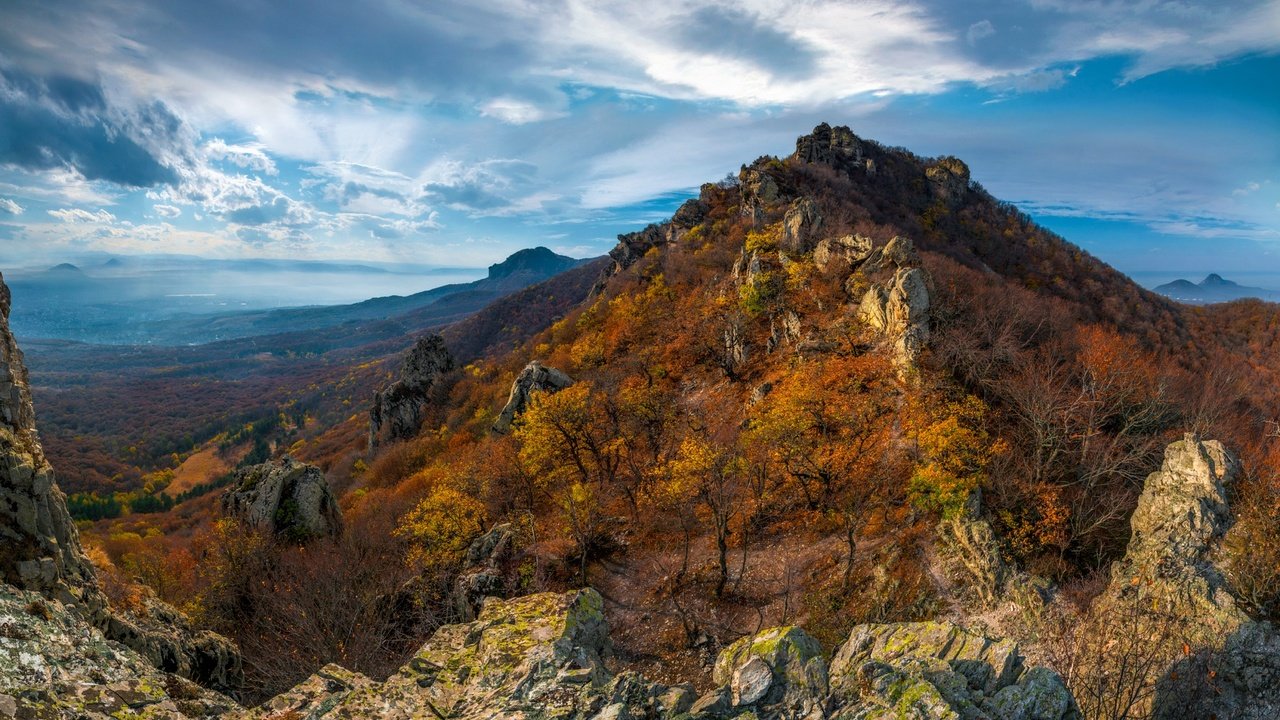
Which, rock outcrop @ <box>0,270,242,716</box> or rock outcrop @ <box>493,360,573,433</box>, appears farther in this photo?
rock outcrop @ <box>493,360,573,433</box>

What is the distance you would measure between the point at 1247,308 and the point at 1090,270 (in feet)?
143

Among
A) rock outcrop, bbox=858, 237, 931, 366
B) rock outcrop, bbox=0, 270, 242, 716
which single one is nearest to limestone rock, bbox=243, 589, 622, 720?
rock outcrop, bbox=0, 270, 242, 716

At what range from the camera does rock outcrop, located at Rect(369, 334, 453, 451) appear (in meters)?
89.2

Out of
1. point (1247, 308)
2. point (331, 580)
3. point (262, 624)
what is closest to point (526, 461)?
point (331, 580)

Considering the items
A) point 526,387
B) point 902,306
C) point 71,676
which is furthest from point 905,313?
point 71,676

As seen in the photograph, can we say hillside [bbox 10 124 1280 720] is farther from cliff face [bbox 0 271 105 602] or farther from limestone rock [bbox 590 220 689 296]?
limestone rock [bbox 590 220 689 296]

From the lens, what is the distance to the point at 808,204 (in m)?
55.7

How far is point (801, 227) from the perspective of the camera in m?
53.4

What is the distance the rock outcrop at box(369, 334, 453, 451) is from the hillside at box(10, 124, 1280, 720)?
1361 inches

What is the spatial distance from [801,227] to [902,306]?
2174cm

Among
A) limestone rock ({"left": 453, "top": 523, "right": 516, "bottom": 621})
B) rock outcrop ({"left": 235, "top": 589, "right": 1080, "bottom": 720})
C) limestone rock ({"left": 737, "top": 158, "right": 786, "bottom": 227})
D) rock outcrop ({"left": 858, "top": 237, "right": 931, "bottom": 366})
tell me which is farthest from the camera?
limestone rock ({"left": 737, "top": 158, "right": 786, "bottom": 227})

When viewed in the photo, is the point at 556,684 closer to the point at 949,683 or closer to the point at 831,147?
the point at 949,683

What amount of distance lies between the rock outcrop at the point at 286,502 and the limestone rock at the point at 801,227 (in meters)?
48.5

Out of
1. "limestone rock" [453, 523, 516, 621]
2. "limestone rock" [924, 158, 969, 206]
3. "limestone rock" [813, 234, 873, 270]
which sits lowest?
"limestone rock" [453, 523, 516, 621]
